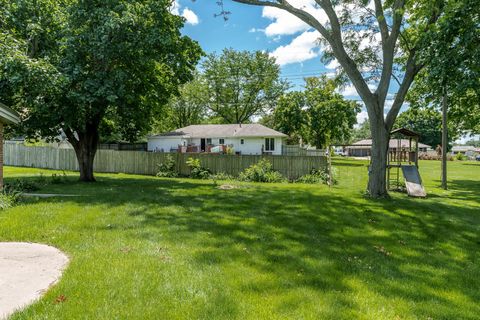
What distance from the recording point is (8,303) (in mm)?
3365

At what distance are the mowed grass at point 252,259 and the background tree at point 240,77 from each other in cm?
3639

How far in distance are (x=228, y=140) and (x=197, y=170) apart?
14196mm

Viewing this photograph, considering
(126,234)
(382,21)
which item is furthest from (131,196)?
(382,21)

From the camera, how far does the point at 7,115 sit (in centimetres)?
859

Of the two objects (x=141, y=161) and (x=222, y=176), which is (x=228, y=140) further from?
(x=222, y=176)

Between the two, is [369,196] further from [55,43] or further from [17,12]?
[17,12]

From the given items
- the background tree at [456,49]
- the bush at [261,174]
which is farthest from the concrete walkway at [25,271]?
the bush at [261,174]

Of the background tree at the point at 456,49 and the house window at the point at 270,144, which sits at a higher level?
the background tree at the point at 456,49

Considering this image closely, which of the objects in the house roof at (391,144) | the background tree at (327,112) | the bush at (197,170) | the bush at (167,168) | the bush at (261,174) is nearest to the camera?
the house roof at (391,144)

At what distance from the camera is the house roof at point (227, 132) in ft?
102

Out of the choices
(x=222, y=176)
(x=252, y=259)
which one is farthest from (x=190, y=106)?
(x=252, y=259)

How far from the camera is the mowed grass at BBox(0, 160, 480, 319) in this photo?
11.3ft

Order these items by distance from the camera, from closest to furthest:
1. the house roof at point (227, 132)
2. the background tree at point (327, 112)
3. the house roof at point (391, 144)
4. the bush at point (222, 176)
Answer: the house roof at point (391, 144)
the bush at point (222, 176)
the house roof at point (227, 132)
the background tree at point (327, 112)

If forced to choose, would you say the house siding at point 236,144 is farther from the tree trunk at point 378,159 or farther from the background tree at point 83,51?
the tree trunk at point 378,159
